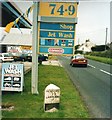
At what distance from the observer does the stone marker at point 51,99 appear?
7977 mm

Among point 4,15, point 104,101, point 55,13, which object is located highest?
point 4,15

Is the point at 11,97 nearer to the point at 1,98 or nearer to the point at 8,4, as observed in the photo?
the point at 1,98

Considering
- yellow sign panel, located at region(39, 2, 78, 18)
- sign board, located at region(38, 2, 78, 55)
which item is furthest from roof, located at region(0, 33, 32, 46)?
yellow sign panel, located at region(39, 2, 78, 18)

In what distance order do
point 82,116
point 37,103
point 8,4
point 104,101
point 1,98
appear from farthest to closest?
point 8,4, point 104,101, point 1,98, point 37,103, point 82,116

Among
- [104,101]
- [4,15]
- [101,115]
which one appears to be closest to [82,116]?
[101,115]

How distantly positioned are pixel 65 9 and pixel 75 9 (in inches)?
14.8

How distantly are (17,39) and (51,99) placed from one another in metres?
50.7

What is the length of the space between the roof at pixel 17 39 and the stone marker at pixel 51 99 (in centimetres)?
4515

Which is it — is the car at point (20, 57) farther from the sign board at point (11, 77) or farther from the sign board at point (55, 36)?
the sign board at point (11, 77)

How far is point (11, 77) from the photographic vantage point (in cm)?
1038

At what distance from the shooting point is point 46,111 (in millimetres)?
8000

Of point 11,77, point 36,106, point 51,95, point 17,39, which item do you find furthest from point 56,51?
point 17,39

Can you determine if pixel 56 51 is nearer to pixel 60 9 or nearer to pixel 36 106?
pixel 60 9

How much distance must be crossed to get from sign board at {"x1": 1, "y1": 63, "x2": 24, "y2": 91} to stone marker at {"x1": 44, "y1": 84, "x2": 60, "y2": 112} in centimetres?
260
